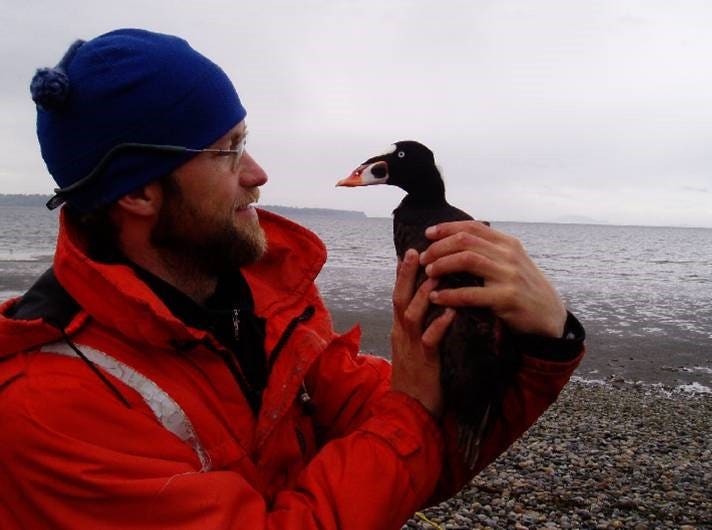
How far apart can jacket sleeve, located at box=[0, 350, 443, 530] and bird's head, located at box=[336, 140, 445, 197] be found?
2199mm

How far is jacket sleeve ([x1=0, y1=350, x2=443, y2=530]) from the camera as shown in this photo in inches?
70.9

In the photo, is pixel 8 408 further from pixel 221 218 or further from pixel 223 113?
pixel 223 113

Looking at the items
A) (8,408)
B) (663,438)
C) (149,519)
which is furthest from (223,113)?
(663,438)

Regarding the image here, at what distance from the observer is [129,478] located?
1843mm

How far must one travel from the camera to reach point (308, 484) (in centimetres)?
207

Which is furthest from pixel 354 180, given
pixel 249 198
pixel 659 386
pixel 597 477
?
pixel 659 386

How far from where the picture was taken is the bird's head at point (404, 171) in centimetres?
396

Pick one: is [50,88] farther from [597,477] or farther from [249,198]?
[597,477]

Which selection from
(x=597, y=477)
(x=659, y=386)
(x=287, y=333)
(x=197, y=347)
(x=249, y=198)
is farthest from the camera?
(x=659, y=386)

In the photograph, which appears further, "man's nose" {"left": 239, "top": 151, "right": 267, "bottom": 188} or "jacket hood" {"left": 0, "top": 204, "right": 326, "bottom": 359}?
"man's nose" {"left": 239, "top": 151, "right": 267, "bottom": 188}

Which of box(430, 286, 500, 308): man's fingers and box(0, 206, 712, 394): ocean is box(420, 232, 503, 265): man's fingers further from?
box(0, 206, 712, 394): ocean

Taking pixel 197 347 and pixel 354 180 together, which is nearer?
pixel 197 347

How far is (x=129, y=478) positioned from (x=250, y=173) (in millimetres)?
1403

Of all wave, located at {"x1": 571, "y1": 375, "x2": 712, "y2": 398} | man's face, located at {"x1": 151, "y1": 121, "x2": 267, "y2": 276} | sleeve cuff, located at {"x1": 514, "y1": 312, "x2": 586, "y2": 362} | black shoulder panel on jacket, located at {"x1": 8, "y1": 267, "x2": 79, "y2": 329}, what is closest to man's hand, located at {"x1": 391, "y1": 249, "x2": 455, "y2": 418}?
sleeve cuff, located at {"x1": 514, "y1": 312, "x2": 586, "y2": 362}
